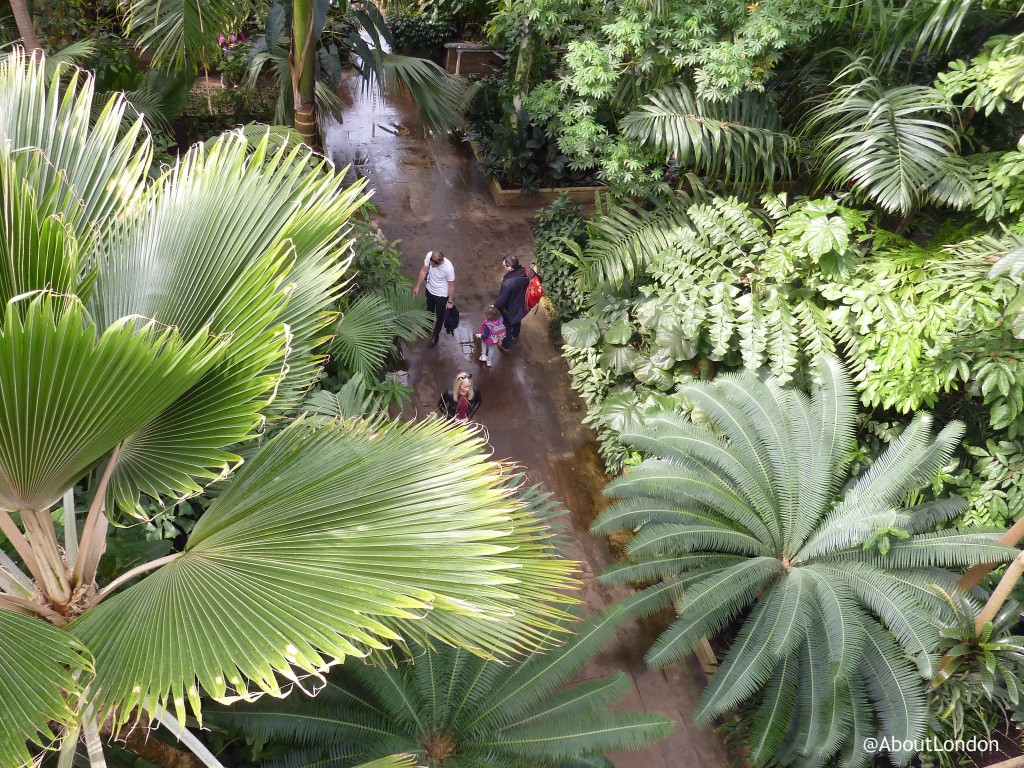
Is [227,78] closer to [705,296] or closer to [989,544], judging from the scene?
[705,296]

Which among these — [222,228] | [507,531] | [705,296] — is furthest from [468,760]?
[705,296]

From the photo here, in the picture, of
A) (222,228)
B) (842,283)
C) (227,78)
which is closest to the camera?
(222,228)

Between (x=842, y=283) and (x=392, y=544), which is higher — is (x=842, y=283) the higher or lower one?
the lower one

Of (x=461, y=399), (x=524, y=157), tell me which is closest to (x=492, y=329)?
(x=461, y=399)

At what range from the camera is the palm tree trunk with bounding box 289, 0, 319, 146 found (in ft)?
16.0

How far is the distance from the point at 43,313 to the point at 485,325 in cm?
587

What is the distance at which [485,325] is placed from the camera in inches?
291

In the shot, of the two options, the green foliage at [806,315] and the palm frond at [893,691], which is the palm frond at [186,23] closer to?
the green foliage at [806,315]

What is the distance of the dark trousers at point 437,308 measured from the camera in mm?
7434

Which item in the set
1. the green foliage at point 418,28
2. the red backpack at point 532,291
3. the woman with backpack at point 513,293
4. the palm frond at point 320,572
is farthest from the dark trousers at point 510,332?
the green foliage at point 418,28

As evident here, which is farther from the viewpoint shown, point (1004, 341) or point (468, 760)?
point (1004, 341)

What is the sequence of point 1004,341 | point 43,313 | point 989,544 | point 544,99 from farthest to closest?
point 544,99, point 1004,341, point 989,544, point 43,313

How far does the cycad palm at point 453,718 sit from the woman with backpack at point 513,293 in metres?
3.82

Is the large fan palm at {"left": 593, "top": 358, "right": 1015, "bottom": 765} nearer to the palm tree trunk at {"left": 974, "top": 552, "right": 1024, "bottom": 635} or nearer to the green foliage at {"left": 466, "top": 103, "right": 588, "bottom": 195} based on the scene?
the palm tree trunk at {"left": 974, "top": 552, "right": 1024, "bottom": 635}
